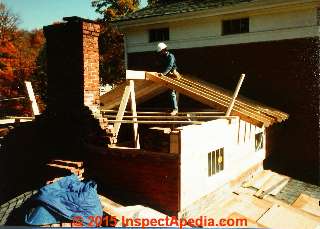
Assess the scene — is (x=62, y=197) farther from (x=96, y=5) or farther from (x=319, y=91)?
(x=96, y=5)

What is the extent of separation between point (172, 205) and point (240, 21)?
8.83m

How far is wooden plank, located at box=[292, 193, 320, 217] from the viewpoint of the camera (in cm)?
931

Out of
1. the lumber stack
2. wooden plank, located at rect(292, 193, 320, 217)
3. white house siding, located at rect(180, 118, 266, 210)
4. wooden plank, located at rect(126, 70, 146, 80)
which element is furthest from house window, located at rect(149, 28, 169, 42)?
wooden plank, located at rect(292, 193, 320, 217)

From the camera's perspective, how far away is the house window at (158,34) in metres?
15.7

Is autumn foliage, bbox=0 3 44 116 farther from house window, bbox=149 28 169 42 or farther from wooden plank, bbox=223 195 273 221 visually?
wooden plank, bbox=223 195 273 221

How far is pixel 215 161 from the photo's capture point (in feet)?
29.4

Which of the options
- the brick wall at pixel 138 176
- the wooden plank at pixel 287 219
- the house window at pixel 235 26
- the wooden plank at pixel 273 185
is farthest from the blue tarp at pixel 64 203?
the house window at pixel 235 26

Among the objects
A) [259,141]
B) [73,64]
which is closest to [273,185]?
[259,141]

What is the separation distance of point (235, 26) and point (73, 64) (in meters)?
7.75

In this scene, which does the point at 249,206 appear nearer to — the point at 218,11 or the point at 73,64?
the point at 73,64

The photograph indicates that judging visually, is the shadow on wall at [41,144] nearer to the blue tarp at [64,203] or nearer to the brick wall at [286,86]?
the blue tarp at [64,203]

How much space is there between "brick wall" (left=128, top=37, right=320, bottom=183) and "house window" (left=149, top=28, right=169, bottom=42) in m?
2.61

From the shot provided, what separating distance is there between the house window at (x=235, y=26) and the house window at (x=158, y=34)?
111 inches

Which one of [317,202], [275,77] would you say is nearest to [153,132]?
[317,202]
